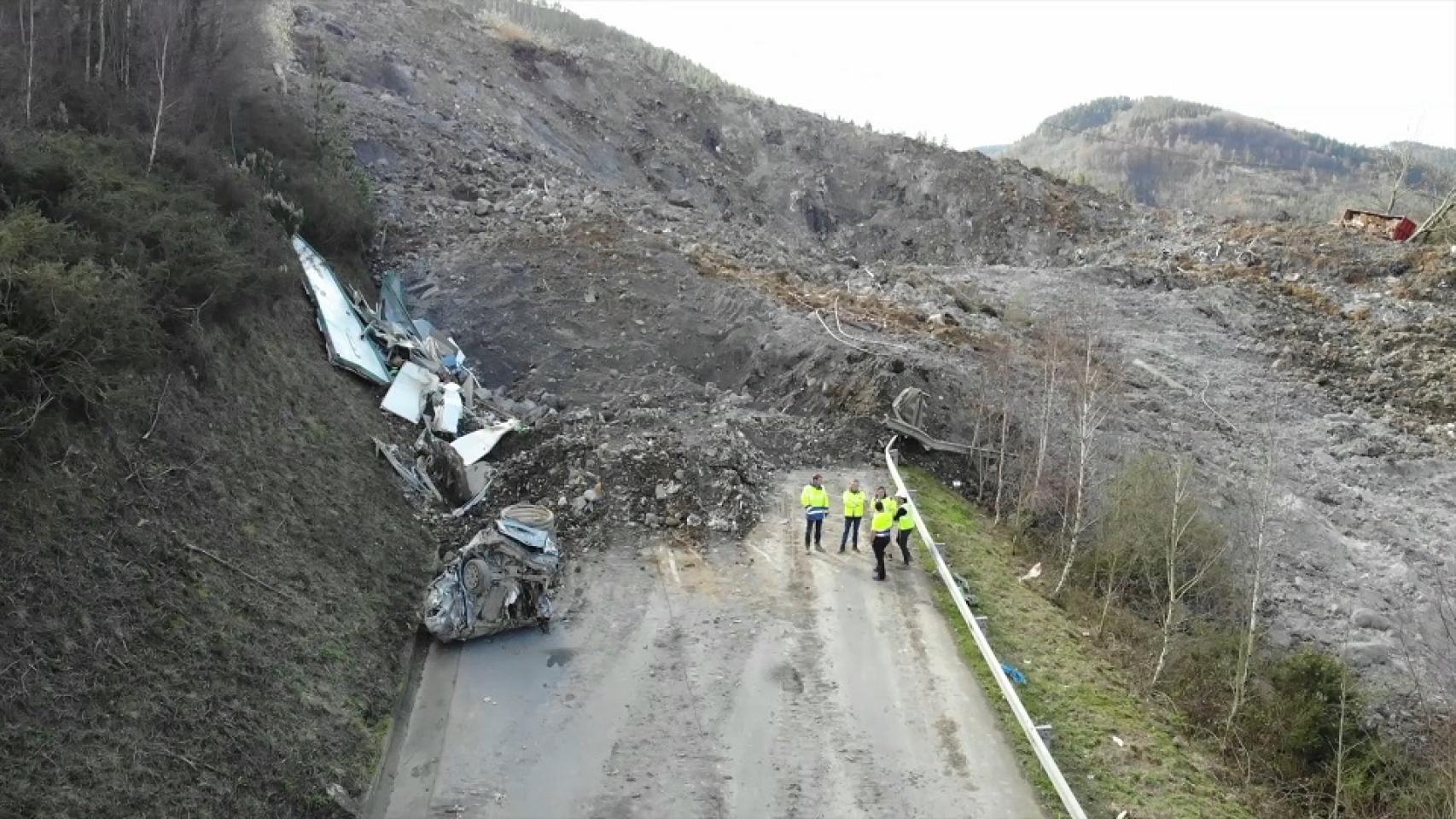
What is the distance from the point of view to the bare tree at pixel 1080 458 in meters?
13.5

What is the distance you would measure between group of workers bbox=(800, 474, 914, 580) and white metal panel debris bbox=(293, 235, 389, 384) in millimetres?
7850

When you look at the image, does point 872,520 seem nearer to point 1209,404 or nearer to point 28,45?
point 28,45

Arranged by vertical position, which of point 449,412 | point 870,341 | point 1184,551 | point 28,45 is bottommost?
point 1184,551

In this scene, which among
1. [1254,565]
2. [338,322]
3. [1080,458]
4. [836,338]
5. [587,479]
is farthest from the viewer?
[836,338]

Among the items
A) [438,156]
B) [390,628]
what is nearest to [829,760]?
[390,628]

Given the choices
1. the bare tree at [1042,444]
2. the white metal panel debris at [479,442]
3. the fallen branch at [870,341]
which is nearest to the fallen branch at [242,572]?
the white metal panel debris at [479,442]

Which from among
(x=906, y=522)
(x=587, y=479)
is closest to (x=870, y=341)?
(x=906, y=522)

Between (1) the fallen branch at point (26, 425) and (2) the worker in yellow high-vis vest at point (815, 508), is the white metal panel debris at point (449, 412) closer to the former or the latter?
(2) the worker in yellow high-vis vest at point (815, 508)

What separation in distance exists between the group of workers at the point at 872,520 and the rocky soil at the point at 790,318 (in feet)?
3.74

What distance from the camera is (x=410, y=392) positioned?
53.3 ft

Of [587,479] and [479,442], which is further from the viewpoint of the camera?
[479,442]

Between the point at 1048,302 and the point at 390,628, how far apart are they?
2612 centimetres

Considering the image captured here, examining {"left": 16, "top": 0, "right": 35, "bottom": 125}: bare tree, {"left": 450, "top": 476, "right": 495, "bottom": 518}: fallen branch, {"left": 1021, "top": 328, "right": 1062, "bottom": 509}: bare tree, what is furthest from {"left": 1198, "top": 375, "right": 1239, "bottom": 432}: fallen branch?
{"left": 16, "top": 0, "right": 35, "bottom": 125}: bare tree

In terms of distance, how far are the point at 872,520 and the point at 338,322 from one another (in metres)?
9.96
